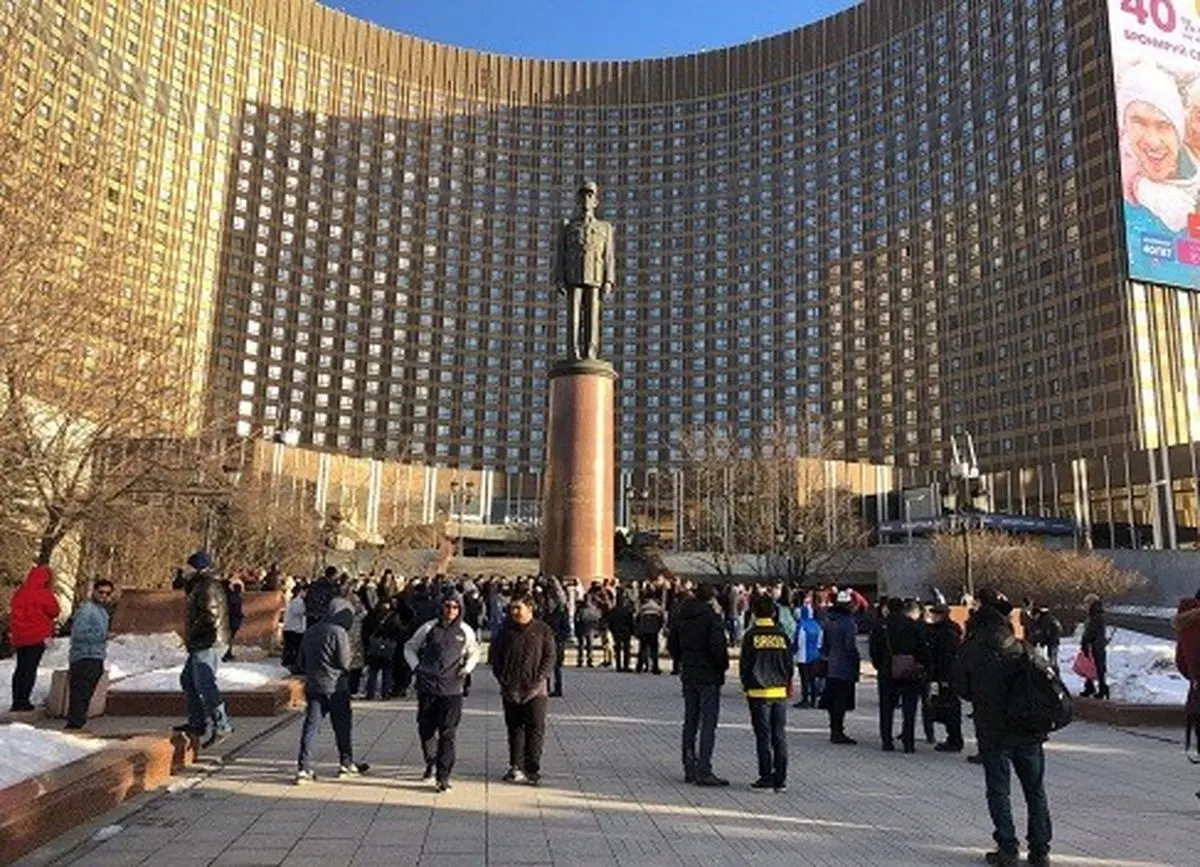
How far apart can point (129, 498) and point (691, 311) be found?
11905 cm

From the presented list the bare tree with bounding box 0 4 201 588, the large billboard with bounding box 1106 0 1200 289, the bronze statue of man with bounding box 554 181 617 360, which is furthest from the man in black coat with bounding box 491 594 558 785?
the bronze statue of man with bounding box 554 181 617 360

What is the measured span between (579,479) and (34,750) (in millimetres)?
19066

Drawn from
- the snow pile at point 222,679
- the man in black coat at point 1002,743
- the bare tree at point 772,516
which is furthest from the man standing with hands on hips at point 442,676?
the bare tree at point 772,516

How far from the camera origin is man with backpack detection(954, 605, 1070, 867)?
6.73m

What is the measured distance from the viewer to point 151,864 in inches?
248

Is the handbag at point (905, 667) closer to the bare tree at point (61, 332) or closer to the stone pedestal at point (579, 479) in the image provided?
the bare tree at point (61, 332)

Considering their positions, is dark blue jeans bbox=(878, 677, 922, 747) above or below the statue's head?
below

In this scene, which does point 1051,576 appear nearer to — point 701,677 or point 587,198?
point 587,198

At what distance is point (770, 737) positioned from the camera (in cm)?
965

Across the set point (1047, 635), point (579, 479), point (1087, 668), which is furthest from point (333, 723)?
point (579, 479)

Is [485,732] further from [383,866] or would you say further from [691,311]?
[691,311]

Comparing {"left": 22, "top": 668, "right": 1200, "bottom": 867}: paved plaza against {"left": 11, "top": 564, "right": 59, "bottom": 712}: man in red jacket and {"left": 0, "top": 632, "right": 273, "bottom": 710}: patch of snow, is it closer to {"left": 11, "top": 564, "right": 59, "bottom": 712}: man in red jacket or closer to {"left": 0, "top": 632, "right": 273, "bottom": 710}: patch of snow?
{"left": 11, "top": 564, "right": 59, "bottom": 712}: man in red jacket

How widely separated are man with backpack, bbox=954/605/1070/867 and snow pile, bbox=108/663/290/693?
9.84 meters

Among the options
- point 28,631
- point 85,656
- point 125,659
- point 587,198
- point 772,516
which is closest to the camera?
point 85,656
